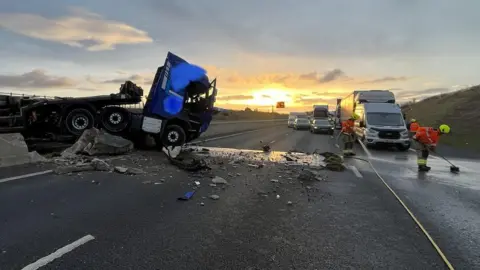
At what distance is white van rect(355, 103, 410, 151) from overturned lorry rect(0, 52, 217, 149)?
954cm

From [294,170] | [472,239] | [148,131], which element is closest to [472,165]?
[294,170]

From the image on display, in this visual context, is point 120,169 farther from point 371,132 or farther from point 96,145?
point 371,132

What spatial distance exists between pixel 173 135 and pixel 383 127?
1149 cm

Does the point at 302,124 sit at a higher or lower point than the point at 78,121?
lower

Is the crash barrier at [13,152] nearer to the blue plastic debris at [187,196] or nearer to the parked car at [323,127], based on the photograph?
the blue plastic debris at [187,196]

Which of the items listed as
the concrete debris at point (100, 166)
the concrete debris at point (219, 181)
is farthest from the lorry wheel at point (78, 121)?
the concrete debris at point (219, 181)

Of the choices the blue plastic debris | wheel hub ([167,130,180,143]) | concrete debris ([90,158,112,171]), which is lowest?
the blue plastic debris

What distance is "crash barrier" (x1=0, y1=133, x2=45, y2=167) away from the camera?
9.30 meters

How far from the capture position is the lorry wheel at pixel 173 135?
13.7 meters

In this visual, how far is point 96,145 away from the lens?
11.4 metres

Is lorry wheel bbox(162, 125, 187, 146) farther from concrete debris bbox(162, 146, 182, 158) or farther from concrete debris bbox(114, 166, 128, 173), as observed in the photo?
concrete debris bbox(114, 166, 128, 173)

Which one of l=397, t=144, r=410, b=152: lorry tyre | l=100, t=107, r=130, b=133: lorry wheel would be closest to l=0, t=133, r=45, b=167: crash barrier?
l=100, t=107, r=130, b=133: lorry wheel

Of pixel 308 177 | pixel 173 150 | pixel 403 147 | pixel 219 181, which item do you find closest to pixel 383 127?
pixel 403 147

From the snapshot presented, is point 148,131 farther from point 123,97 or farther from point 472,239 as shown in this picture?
point 472,239
